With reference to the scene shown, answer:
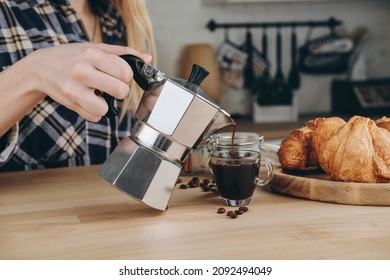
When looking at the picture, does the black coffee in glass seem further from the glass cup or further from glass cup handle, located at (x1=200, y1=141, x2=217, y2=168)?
glass cup handle, located at (x1=200, y1=141, x2=217, y2=168)

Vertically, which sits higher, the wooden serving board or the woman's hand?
the woman's hand

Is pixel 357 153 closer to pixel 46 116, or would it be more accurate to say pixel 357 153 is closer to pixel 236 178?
pixel 236 178

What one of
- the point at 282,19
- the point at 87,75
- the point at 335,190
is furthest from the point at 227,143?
the point at 282,19

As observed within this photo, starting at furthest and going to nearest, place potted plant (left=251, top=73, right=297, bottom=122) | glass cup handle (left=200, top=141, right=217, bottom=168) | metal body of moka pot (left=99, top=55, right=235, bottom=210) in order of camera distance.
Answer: potted plant (left=251, top=73, right=297, bottom=122), glass cup handle (left=200, top=141, right=217, bottom=168), metal body of moka pot (left=99, top=55, right=235, bottom=210)

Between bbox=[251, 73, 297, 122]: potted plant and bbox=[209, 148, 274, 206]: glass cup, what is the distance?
1927 mm

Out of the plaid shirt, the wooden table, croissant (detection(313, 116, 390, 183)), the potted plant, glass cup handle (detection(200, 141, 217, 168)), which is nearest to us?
the wooden table

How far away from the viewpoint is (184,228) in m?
0.86

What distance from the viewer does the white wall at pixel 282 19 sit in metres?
2.99

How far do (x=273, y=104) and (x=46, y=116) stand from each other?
5.09 ft

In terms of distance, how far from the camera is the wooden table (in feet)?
2.49

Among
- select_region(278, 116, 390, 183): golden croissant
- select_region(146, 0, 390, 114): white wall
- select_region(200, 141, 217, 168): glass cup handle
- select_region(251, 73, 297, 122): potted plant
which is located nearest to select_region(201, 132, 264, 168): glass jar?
select_region(200, 141, 217, 168): glass cup handle

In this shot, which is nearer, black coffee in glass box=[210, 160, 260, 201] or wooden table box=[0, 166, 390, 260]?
wooden table box=[0, 166, 390, 260]

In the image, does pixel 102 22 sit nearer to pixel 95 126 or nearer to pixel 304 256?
pixel 95 126
